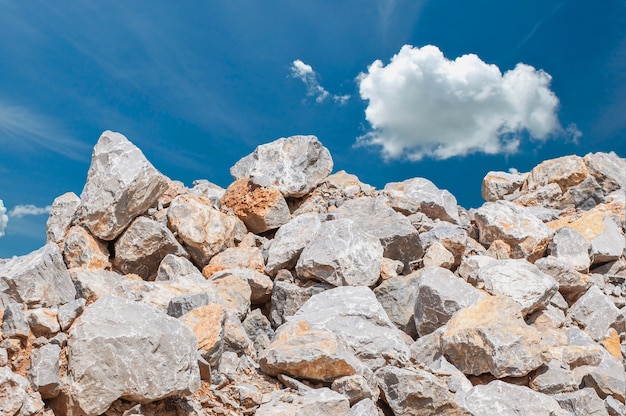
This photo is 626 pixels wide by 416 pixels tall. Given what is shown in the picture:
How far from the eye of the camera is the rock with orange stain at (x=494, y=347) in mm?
7785

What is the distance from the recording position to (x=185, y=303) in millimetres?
7430

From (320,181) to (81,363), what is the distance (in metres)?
8.38

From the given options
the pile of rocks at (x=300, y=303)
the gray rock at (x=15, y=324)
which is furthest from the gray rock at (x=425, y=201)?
the gray rock at (x=15, y=324)

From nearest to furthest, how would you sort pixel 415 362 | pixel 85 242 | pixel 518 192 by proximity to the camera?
pixel 415 362, pixel 85 242, pixel 518 192

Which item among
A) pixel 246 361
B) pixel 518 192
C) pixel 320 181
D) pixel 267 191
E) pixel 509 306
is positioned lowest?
pixel 246 361

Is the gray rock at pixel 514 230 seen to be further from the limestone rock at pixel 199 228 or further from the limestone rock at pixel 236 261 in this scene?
the limestone rock at pixel 199 228

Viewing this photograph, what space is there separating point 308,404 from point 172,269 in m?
3.84

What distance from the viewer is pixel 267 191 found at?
11758 millimetres

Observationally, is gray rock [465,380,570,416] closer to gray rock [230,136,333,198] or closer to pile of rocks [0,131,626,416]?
pile of rocks [0,131,626,416]

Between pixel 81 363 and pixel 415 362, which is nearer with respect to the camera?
pixel 81 363

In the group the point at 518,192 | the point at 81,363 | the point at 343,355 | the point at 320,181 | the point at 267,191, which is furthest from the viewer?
the point at 518,192

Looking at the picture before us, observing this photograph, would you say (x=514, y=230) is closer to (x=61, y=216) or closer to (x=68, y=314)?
(x=61, y=216)

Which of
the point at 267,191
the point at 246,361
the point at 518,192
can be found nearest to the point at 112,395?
the point at 246,361

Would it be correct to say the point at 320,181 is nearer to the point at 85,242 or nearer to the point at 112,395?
the point at 85,242
